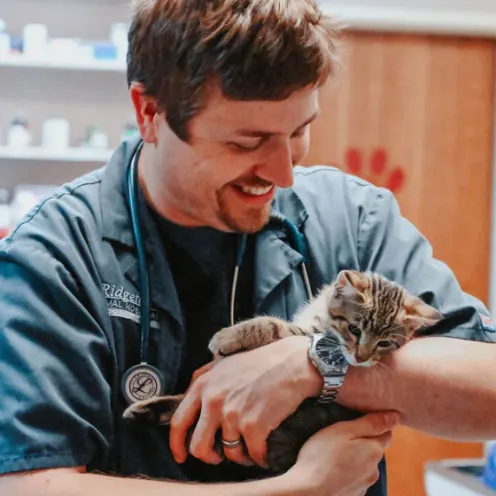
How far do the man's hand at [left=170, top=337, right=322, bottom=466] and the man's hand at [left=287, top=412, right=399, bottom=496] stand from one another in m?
0.06

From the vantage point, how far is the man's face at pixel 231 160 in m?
0.95

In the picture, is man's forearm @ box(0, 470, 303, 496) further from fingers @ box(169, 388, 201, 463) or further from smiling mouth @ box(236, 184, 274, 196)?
smiling mouth @ box(236, 184, 274, 196)

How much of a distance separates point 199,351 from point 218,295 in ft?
0.30

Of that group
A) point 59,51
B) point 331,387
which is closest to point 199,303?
point 331,387

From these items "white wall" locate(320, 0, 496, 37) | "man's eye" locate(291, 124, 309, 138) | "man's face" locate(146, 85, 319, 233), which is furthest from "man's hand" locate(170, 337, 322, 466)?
"white wall" locate(320, 0, 496, 37)

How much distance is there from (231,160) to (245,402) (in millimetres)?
340

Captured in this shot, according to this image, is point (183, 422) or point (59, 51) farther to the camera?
point (59, 51)

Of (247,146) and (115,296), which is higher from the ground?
(247,146)

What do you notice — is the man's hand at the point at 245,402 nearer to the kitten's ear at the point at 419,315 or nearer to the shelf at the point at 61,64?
the kitten's ear at the point at 419,315

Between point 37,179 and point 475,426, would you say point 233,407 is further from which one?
point 37,179

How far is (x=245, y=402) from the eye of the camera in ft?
3.04

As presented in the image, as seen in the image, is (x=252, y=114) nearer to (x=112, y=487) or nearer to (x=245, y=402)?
(x=245, y=402)

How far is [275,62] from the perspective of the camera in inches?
36.4

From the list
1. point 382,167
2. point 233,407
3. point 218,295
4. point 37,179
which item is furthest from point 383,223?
point 37,179
